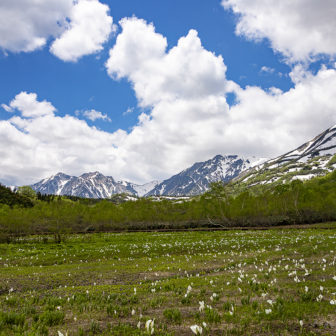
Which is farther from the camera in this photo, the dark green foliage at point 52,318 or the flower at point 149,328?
the dark green foliage at point 52,318

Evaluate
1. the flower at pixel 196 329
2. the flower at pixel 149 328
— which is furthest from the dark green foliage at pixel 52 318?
the flower at pixel 196 329

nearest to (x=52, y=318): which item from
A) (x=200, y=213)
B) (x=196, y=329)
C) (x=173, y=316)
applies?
(x=173, y=316)

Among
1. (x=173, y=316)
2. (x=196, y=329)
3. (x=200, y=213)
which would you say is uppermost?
(x=196, y=329)

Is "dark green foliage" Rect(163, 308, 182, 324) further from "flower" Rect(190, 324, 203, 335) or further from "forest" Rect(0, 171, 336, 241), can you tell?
"forest" Rect(0, 171, 336, 241)

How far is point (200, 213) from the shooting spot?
291 feet

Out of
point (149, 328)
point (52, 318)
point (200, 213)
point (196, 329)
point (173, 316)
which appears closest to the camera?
point (196, 329)

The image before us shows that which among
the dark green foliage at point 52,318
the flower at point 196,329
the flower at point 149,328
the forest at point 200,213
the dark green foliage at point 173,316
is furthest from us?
the forest at point 200,213

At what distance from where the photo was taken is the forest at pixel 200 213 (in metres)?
74.6

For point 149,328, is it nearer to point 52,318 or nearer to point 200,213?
point 52,318

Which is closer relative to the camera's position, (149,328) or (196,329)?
(196,329)

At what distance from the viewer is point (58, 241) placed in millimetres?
44500

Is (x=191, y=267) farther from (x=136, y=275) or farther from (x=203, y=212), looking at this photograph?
(x=203, y=212)

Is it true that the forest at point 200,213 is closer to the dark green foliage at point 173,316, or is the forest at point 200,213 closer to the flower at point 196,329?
the dark green foliage at point 173,316

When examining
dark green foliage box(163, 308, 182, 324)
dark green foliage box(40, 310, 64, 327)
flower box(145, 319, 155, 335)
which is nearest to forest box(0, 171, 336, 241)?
dark green foliage box(40, 310, 64, 327)
